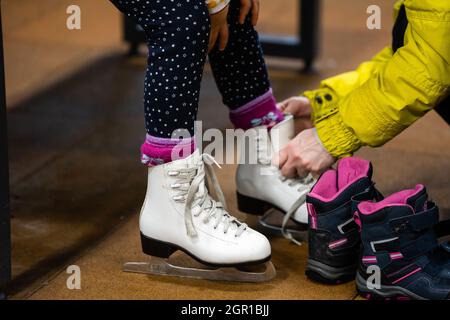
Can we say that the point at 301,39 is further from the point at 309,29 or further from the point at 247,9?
the point at 247,9

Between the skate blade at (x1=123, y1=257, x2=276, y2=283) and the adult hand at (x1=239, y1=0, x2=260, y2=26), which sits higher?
the adult hand at (x1=239, y1=0, x2=260, y2=26)

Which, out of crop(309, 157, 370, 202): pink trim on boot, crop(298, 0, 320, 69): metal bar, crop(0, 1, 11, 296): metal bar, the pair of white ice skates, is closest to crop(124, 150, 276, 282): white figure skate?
the pair of white ice skates

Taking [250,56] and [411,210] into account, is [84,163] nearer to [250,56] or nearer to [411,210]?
[250,56]

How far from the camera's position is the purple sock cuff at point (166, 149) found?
4.80 feet

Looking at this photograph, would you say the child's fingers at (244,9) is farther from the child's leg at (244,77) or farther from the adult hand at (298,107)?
the adult hand at (298,107)

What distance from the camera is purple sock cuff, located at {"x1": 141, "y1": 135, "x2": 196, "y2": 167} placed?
1464 mm

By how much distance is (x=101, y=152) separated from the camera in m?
2.12

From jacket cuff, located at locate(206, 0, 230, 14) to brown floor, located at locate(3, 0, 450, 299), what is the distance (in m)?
0.44

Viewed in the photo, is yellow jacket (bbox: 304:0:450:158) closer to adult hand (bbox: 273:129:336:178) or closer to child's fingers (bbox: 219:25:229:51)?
adult hand (bbox: 273:129:336:178)

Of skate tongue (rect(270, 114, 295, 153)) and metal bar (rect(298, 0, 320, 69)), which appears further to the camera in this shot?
metal bar (rect(298, 0, 320, 69))

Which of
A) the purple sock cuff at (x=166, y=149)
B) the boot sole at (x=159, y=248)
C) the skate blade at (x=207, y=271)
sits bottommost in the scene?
the skate blade at (x=207, y=271)

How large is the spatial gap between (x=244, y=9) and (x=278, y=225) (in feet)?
1.35

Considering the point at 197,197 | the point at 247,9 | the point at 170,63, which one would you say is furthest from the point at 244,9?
the point at 197,197

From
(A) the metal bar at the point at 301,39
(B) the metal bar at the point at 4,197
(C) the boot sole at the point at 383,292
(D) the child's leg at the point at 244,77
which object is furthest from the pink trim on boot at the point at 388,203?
(A) the metal bar at the point at 301,39
